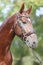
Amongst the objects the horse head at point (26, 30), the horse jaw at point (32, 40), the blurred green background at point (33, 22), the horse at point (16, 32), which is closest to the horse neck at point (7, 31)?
the horse at point (16, 32)

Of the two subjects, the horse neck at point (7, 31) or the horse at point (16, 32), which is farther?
the horse neck at point (7, 31)

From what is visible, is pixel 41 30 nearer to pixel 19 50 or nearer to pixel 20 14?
pixel 19 50

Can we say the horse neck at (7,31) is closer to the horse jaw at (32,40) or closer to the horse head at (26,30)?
the horse head at (26,30)

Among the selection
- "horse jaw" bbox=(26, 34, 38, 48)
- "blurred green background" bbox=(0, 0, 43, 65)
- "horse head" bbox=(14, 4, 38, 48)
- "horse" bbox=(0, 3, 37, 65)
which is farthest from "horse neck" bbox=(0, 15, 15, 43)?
"blurred green background" bbox=(0, 0, 43, 65)

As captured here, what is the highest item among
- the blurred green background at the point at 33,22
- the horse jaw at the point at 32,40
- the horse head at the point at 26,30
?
the blurred green background at the point at 33,22

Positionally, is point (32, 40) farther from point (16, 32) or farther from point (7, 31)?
point (7, 31)

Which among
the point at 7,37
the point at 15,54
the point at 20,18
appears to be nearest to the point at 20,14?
the point at 20,18

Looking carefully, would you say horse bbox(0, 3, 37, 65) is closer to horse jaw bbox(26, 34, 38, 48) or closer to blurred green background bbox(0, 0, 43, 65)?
horse jaw bbox(26, 34, 38, 48)

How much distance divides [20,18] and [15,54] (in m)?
6.12

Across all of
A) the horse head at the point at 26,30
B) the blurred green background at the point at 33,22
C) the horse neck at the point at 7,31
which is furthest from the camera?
the blurred green background at the point at 33,22

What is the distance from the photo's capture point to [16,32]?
5492mm

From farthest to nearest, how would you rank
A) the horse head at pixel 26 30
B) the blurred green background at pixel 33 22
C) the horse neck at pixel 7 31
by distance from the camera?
1. the blurred green background at pixel 33 22
2. the horse neck at pixel 7 31
3. the horse head at pixel 26 30

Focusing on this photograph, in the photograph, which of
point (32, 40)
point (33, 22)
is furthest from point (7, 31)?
point (33, 22)

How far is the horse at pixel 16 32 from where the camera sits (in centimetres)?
548
